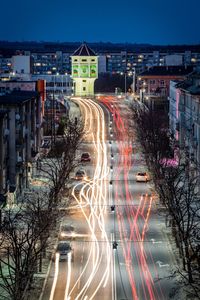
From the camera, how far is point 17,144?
124ft

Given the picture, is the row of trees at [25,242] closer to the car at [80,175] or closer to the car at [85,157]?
the car at [80,175]

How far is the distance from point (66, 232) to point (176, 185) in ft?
15.1

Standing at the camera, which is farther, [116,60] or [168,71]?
[116,60]

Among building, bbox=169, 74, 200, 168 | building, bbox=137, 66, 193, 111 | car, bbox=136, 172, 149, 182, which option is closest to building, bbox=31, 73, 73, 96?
building, bbox=137, 66, 193, 111

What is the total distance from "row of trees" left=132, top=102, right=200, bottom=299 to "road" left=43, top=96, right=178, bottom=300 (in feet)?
2.69

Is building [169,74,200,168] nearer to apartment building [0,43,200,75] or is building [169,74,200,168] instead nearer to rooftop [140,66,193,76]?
rooftop [140,66,193,76]

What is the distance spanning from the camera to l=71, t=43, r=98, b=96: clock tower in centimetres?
9994

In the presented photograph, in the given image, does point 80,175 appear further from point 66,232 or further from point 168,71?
point 168,71

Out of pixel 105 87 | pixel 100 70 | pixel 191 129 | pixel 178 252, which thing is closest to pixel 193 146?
pixel 191 129

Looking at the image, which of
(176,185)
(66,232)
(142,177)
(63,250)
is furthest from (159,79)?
(63,250)

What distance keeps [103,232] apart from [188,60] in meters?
132

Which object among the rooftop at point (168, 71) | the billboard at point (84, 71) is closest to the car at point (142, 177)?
the rooftop at point (168, 71)

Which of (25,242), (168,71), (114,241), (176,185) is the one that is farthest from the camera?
(168,71)

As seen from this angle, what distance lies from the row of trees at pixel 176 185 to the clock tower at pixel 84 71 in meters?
21.2
